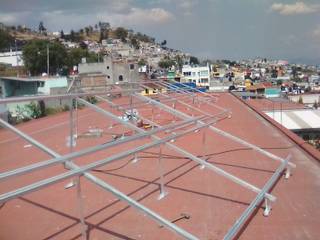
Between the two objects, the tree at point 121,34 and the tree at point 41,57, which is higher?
the tree at point 121,34

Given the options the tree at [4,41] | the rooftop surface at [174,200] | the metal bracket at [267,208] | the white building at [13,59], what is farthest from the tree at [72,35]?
the metal bracket at [267,208]

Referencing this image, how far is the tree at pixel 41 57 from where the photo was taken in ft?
257

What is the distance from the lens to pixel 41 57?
77.9 meters

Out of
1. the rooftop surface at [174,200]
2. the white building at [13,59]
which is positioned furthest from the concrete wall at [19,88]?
the white building at [13,59]

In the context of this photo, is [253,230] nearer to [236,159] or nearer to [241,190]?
[241,190]

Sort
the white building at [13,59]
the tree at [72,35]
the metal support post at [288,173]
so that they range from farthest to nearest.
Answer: the tree at [72,35], the white building at [13,59], the metal support post at [288,173]

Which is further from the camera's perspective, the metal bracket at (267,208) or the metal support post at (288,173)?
the metal support post at (288,173)

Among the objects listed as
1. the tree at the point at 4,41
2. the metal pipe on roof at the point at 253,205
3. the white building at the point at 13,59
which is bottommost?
the metal pipe on roof at the point at 253,205

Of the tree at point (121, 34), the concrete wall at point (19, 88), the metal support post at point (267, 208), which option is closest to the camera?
the metal support post at point (267, 208)

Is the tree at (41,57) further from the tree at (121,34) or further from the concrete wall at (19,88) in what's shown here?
the tree at (121,34)

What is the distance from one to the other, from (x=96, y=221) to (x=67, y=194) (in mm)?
1073

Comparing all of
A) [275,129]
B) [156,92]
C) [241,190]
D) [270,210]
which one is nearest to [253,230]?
[270,210]

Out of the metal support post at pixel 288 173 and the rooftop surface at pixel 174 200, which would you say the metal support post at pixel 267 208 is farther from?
the metal support post at pixel 288 173

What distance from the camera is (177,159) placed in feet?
24.4
